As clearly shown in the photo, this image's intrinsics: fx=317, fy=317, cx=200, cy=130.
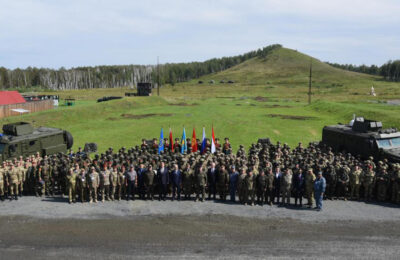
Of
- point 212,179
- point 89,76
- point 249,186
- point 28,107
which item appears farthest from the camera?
point 89,76

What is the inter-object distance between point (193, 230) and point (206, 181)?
11.0ft

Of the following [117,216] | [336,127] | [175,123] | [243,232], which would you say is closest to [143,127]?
[175,123]

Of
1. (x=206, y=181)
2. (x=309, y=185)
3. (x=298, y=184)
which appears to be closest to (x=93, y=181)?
(x=206, y=181)

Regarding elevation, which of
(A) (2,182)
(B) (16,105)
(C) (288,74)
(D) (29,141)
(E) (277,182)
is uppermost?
(C) (288,74)

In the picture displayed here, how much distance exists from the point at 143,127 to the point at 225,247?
26403 mm

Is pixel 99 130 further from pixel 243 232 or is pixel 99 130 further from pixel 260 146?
pixel 243 232

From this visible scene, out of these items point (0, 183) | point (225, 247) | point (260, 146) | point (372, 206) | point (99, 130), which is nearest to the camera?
point (225, 247)

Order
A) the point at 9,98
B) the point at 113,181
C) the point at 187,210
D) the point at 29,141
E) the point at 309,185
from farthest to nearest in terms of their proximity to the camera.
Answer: the point at 9,98 < the point at 29,141 < the point at 113,181 < the point at 309,185 < the point at 187,210

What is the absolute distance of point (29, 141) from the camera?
18344mm

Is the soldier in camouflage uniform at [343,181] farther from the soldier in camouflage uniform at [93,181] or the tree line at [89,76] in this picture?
the tree line at [89,76]

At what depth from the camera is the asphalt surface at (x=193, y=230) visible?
31.3 feet

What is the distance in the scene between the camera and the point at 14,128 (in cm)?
1816

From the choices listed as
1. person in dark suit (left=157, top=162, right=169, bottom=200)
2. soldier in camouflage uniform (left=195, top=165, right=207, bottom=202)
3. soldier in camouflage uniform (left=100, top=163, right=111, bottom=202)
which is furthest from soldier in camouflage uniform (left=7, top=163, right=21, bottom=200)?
soldier in camouflage uniform (left=195, top=165, right=207, bottom=202)

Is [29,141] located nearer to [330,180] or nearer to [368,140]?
[330,180]
